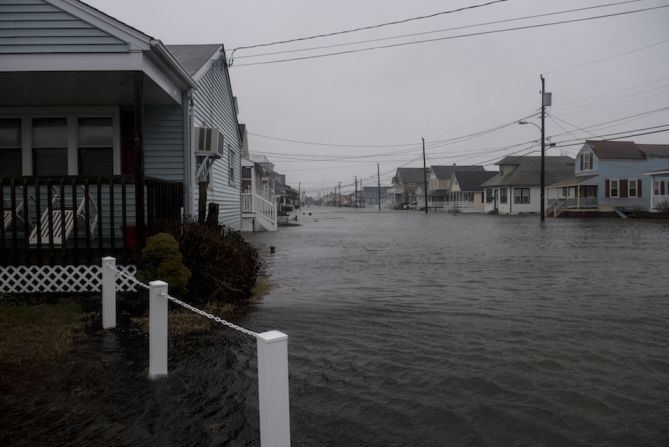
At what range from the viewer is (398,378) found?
5324 mm

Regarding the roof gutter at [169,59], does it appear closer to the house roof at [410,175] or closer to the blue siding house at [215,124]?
the blue siding house at [215,124]

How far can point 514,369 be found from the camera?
5555 millimetres

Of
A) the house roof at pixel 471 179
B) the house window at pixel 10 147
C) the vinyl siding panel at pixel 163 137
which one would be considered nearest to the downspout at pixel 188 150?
the vinyl siding panel at pixel 163 137

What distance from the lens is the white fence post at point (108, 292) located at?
6.86 metres

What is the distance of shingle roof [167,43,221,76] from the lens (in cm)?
1445

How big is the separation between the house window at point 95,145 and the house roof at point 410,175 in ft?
324

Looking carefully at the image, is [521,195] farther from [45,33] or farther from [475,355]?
[475,355]

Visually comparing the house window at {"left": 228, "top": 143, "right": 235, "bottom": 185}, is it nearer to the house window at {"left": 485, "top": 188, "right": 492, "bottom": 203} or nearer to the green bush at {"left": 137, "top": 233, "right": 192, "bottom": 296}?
the green bush at {"left": 137, "top": 233, "right": 192, "bottom": 296}

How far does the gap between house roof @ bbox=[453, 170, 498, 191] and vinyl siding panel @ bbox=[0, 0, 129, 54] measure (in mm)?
69900

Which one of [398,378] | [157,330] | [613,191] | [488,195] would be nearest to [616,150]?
[613,191]

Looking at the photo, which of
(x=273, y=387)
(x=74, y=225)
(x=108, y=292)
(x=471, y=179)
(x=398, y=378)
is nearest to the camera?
(x=273, y=387)

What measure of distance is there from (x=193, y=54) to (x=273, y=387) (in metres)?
15.0

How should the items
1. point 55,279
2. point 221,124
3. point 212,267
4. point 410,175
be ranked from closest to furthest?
point 212,267
point 55,279
point 221,124
point 410,175

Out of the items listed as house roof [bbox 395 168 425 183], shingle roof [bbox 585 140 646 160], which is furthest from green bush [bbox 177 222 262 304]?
house roof [bbox 395 168 425 183]
